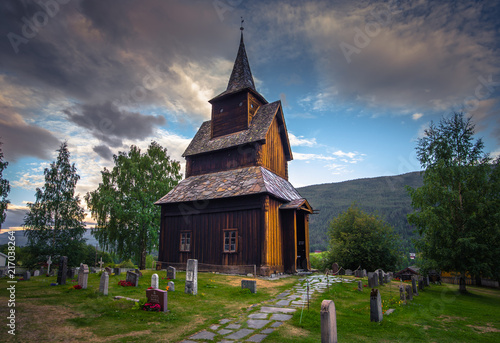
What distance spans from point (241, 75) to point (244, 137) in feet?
23.3

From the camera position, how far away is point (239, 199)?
19.2m

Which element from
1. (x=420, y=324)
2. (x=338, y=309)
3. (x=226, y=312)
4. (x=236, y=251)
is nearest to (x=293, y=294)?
(x=338, y=309)

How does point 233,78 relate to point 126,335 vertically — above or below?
above

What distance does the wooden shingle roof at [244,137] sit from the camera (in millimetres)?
22406

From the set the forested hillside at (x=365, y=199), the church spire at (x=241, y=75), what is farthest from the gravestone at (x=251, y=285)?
the forested hillside at (x=365, y=199)

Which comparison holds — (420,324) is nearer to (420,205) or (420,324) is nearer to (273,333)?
(273,333)

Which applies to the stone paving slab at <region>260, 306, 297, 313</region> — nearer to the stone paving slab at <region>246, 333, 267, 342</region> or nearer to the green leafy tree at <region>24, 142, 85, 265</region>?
the stone paving slab at <region>246, 333, 267, 342</region>

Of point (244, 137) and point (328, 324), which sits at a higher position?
point (244, 137)

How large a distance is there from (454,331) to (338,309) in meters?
3.31

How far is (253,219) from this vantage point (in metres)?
18.5

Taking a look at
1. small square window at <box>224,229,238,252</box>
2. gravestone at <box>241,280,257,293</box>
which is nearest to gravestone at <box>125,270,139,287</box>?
gravestone at <box>241,280,257,293</box>

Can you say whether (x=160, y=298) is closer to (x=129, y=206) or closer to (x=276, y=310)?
(x=276, y=310)

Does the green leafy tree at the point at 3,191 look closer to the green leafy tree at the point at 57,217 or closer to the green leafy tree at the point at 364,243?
the green leafy tree at the point at 57,217

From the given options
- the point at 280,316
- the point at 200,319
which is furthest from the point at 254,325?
the point at 200,319
